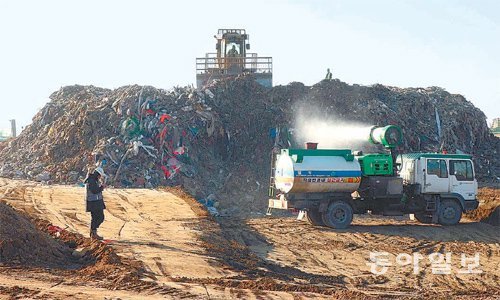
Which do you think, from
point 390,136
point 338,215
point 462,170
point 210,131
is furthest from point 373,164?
point 210,131

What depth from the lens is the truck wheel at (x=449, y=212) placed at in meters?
18.9

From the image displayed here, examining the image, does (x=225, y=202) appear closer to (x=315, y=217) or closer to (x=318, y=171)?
(x=315, y=217)

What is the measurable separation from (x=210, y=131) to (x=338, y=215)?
12.5 metres

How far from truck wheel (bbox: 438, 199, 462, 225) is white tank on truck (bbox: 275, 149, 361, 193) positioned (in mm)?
3306

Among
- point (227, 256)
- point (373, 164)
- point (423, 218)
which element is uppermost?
point (373, 164)

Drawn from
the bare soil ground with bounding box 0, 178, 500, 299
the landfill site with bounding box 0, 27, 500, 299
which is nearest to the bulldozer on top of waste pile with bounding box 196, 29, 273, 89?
the landfill site with bounding box 0, 27, 500, 299

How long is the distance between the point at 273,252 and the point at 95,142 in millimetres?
17104

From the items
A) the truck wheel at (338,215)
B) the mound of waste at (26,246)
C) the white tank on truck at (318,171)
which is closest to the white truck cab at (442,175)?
the white tank on truck at (318,171)

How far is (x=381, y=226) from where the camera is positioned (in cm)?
1895

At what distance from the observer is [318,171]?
17297 millimetres

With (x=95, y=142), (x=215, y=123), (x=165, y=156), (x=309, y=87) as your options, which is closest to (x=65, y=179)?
(x=95, y=142)

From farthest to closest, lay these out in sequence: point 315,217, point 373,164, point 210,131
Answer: point 210,131 → point 315,217 → point 373,164

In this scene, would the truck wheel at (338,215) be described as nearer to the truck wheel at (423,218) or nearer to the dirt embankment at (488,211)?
the truck wheel at (423,218)

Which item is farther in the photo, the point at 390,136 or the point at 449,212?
the point at 449,212
